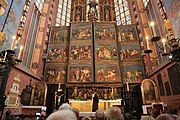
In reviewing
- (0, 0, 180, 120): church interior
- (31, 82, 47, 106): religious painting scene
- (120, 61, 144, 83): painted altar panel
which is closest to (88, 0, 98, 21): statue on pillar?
(0, 0, 180, 120): church interior

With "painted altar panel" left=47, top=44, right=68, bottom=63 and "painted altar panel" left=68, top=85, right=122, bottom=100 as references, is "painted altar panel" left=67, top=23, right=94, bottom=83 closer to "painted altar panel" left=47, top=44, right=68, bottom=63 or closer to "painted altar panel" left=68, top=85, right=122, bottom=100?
"painted altar panel" left=68, top=85, right=122, bottom=100

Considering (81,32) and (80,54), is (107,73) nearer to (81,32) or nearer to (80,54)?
(80,54)

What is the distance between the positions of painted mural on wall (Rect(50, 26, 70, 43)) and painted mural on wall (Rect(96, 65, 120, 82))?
16.7 ft

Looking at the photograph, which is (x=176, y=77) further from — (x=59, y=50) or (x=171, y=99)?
(x=59, y=50)

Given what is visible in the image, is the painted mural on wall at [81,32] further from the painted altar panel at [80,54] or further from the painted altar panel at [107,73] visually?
the painted altar panel at [107,73]

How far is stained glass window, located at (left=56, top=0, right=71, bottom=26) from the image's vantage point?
17.3 m

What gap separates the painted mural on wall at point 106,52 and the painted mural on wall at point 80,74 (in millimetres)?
1656

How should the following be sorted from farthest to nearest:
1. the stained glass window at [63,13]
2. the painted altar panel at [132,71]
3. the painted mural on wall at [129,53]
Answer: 1. the stained glass window at [63,13]
2. the painted mural on wall at [129,53]
3. the painted altar panel at [132,71]

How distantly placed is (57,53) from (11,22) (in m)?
5.95

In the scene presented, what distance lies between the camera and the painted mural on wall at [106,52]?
1282cm

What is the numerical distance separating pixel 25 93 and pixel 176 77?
380 inches

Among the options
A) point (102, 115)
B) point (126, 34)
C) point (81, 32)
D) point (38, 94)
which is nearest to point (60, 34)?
point (81, 32)

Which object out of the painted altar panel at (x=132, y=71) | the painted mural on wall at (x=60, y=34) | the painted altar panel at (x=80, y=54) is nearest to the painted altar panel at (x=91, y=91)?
the painted altar panel at (x=80, y=54)

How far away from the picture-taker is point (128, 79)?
39.5 ft
